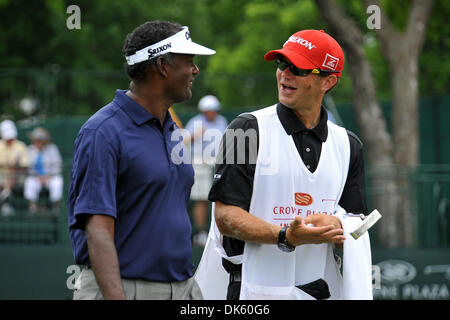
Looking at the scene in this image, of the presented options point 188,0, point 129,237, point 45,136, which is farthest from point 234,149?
point 188,0

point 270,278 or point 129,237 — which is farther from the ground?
point 129,237

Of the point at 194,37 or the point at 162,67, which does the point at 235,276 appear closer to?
the point at 162,67

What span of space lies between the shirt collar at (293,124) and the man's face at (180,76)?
2.22ft

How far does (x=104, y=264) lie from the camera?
12.0 ft

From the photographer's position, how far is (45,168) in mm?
11773

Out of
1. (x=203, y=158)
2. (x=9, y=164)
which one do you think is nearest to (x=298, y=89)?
(x=203, y=158)

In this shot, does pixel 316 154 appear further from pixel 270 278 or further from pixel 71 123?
pixel 71 123

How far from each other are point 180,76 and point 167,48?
178mm

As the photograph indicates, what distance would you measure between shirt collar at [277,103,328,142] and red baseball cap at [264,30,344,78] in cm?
27

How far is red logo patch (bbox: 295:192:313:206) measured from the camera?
450cm

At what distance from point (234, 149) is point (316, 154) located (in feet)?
1.67

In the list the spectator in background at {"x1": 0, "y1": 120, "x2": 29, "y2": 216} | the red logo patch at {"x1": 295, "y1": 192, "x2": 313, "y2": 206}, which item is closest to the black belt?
the red logo patch at {"x1": 295, "y1": 192, "x2": 313, "y2": 206}

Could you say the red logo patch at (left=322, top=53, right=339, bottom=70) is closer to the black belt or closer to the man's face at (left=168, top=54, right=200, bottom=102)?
the man's face at (left=168, top=54, right=200, bottom=102)

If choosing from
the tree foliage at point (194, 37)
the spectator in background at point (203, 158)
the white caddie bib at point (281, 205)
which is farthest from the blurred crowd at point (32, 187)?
the white caddie bib at point (281, 205)
